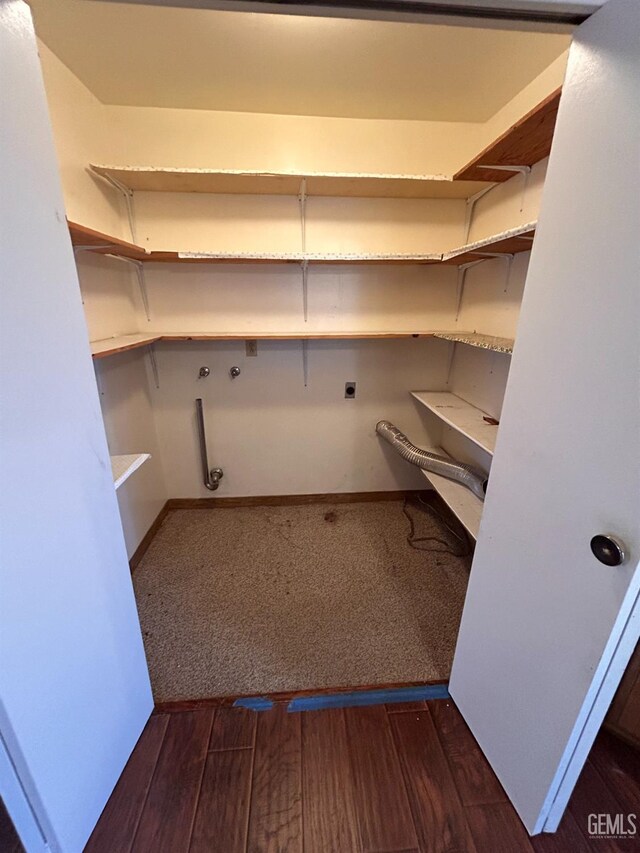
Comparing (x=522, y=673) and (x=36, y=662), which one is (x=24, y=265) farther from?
(x=522, y=673)

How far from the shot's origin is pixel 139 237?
2051mm

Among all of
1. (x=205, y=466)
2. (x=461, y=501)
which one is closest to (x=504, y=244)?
(x=461, y=501)

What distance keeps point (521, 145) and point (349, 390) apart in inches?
60.9

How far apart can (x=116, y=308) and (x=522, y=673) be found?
249cm

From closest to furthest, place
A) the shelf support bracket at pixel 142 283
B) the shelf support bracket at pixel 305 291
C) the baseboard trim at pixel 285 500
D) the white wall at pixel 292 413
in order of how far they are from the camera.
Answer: the shelf support bracket at pixel 142 283 < the shelf support bracket at pixel 305 291 < the white wall at pixel 292 413 < the baseboard trim at pixel 285 500

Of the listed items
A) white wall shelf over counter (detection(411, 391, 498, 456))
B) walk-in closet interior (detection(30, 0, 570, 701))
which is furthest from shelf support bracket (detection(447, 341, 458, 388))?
white wall shelf over counter (detection(411, 391, 498, 456))

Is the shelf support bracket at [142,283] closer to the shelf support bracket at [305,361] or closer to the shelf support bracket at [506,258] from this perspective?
the shelf support bracket at [305,361]

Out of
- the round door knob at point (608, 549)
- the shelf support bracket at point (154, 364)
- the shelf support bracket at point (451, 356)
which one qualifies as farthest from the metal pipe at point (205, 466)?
the round door knob at point (608, 549)

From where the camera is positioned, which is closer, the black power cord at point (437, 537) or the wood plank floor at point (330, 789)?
the wood plank floor at point (330, 789)

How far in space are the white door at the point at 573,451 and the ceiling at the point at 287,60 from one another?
3.07 feet

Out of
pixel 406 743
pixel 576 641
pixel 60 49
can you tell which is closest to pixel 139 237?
pixel 60 49

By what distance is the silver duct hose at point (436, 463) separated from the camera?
1951mm

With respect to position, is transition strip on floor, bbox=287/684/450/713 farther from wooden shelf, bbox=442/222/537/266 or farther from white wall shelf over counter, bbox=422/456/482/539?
wooden shelf, bbox=442/222/537/266

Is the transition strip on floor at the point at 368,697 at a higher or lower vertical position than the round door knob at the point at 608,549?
lower
